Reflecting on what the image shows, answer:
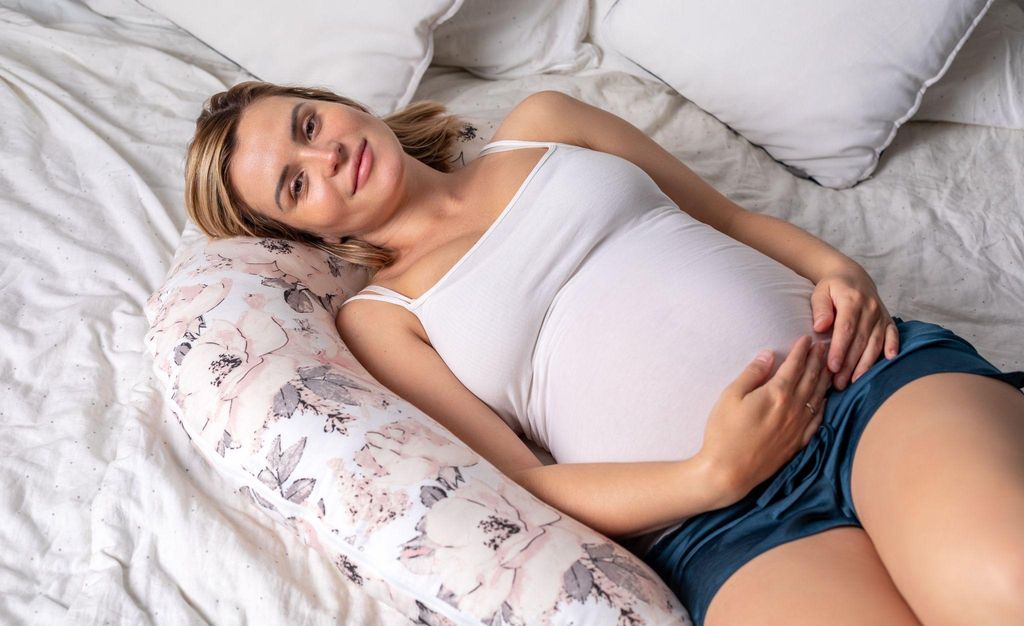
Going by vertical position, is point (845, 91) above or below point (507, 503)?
above

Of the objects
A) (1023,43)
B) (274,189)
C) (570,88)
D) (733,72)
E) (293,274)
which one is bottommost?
(293,274)

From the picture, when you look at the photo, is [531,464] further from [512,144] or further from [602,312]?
[512,144]

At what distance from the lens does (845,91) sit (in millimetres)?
1735

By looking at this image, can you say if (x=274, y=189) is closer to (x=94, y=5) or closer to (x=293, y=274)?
(x=293, y=274)

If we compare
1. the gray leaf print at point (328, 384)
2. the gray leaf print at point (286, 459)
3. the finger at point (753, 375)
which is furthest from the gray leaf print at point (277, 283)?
the finger at point (753, 375)

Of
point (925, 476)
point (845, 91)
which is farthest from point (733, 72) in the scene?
A: point (925, 476)

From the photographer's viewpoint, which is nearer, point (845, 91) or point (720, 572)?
point (720, 572)

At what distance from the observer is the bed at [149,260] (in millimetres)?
1134

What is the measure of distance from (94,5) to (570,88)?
44.2 inches

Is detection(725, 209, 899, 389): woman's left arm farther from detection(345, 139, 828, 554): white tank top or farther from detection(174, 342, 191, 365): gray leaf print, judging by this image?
detection(174, 342, 191, 365): gray leaf print

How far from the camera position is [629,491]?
1076 mm

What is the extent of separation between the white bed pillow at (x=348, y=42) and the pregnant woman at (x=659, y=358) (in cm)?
34

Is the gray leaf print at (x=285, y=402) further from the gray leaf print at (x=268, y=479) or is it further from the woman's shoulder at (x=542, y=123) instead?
the woman's shoulder at (x=542, y=123)

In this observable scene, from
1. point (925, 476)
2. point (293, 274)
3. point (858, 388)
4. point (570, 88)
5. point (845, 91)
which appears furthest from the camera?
point (570, 88)
